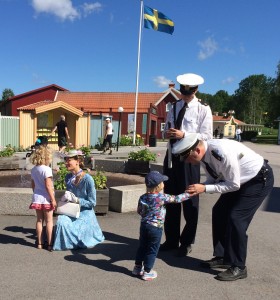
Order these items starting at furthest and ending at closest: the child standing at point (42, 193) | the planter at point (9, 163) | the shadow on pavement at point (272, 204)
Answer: the planter at point (9, 163) → the shadow on pavement at point (272, 204) → the child standing at point (42, 193)

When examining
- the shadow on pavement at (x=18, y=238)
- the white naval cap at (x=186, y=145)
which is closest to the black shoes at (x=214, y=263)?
the white naval cap at (x=186, y=145)

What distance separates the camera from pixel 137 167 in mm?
9695

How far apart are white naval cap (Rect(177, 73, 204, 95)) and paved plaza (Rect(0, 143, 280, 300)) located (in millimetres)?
1994

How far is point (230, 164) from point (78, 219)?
2.19 metres

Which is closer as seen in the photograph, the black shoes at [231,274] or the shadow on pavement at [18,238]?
the black shoes at [231,274]

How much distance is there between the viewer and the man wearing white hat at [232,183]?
349 centimetres

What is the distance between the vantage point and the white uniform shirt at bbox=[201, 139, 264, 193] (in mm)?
3480

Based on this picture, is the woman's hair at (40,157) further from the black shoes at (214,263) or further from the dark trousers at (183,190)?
the black shoes at (214,263)

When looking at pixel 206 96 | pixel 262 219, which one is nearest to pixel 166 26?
pixel 262 219

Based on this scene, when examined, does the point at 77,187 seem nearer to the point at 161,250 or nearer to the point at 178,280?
the point at 161,250

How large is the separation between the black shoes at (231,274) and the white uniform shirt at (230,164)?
880 millimetres

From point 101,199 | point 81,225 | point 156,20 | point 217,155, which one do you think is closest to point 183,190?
point 217,155

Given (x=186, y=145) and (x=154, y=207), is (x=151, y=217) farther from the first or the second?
(x=186, y=145)

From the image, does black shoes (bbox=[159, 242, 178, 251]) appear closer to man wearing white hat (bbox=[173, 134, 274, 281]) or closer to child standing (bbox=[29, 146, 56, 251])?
man wearing white hat (bbox=[173, 134, 274, 281])
